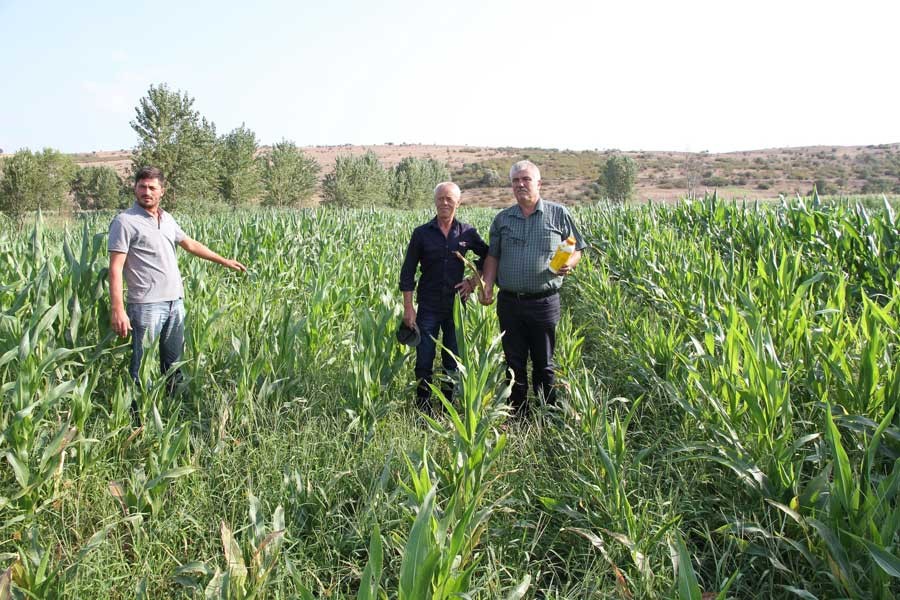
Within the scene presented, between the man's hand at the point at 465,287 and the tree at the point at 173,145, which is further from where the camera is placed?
the tree at the point at 173,145

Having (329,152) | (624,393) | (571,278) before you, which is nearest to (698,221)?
(571,278)

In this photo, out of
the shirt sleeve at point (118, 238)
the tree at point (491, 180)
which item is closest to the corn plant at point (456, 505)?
the shirt sleeve at point (118, 238)

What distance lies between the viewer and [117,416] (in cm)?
303

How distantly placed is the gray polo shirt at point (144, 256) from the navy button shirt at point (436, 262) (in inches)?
62.8

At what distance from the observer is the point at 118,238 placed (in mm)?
3412

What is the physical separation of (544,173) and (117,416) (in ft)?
276

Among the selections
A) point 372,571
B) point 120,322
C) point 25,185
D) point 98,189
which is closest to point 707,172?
point 98,189

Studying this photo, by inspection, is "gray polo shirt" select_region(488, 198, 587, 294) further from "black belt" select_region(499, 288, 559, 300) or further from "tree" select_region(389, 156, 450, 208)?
"tree" select_region(389, 156, 450, 208)

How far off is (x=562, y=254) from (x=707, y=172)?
8319 centimetres

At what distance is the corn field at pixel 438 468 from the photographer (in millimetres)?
1991

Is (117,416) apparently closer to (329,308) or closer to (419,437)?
(419,437)

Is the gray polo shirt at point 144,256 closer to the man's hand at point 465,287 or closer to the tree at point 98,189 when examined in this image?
the man's hand at point 465,287

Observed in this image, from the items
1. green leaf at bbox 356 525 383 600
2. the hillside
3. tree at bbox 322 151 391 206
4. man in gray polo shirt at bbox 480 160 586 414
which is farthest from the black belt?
the hillside

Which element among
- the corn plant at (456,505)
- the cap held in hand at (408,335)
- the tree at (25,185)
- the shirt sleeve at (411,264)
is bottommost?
the corn plant at (456,505)
